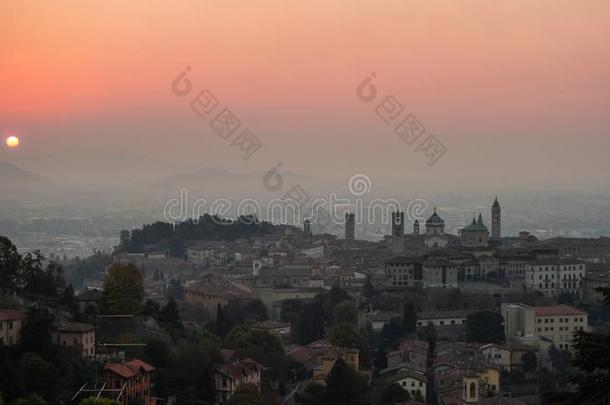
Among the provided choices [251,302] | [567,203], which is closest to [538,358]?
[251,302]

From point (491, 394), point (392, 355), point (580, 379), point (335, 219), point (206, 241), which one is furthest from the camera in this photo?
point (335, 219)

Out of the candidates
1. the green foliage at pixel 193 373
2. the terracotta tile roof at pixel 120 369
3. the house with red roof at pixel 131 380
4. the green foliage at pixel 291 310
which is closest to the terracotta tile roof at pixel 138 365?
the house with red roof at pixel 131 380

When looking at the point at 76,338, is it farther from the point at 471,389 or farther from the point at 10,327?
the point at 471,389

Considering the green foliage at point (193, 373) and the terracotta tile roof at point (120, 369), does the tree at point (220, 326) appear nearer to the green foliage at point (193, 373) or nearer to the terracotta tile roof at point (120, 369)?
the green foliage at point (193, 373)

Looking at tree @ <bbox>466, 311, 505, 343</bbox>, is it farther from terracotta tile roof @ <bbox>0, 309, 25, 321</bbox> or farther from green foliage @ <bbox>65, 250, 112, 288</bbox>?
green foliage @ <bbox>65, 250, 112, 288</bbox>

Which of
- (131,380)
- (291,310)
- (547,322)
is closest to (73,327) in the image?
(131,380)

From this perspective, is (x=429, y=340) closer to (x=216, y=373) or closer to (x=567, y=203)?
(x=216, y=373)
